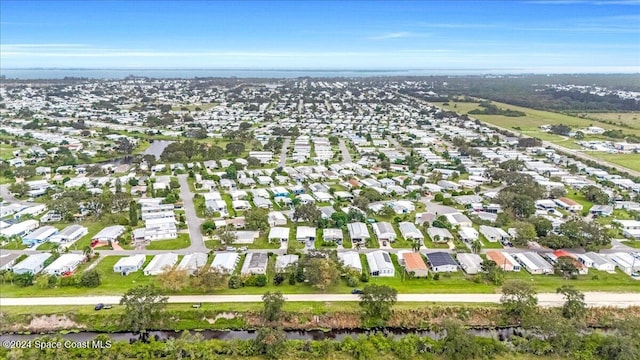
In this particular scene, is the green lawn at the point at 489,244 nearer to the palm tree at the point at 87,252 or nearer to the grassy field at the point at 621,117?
the palm tree at the point at 87,252

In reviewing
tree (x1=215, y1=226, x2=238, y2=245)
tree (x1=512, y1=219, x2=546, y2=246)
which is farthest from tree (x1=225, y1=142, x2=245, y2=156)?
tree (x1=512, y1=219, x2=546, y2=246)

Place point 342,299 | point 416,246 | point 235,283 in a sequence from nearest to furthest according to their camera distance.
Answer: point 342,299 < point 235,283 < point 416,246

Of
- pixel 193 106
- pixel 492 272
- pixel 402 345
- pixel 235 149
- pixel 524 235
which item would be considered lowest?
pixel 402 345

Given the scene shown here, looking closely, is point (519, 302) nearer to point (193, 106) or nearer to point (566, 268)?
point (566, 268)

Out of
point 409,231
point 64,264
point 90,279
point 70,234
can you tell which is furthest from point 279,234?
point 70,234

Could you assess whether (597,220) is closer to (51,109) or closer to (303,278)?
(303,278)

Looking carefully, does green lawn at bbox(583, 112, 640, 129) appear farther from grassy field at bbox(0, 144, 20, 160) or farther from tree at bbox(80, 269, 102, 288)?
grassy field at bbox(0, 144, 20, 160)
